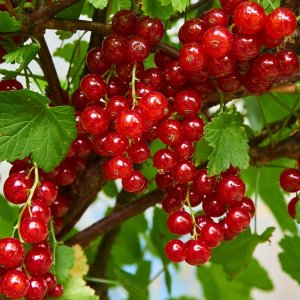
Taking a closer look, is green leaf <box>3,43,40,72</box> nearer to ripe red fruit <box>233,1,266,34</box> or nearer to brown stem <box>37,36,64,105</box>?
brown stem <box>37,36,64,105</box>

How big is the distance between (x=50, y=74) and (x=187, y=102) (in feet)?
0.50

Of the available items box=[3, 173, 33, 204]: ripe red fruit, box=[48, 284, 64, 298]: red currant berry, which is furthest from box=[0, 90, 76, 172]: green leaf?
box=[48, 284, 64, 298]: red currant berry

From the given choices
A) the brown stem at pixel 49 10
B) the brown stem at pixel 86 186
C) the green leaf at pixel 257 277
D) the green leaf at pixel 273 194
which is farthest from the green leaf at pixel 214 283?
the brown stem at pixel 49 10

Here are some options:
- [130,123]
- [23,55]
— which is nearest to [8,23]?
[23,55]

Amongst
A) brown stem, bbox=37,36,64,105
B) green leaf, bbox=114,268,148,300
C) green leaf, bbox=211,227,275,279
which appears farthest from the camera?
green leaf, bbox=114,268,148,300

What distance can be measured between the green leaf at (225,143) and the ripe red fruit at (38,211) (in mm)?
135

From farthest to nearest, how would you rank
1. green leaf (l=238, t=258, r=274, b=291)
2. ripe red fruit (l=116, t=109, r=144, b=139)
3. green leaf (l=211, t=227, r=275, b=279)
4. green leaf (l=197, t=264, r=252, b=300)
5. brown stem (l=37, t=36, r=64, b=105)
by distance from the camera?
green leaf (l=197, t=264, r=252, b=300) < green leaf (l=238, t=258, r=274, b=291) < green leaf (l=211, t=227, r=275, b=279) < brown stem (l=37, t=36, r=64, b=105) < ripe red fruit (l=116, t=109, r=144, b=139)

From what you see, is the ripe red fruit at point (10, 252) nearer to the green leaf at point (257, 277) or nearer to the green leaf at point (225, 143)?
the green leaf at point (225, 143)

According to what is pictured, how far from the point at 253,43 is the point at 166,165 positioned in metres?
0.12

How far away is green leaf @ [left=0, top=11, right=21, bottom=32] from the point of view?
46cm

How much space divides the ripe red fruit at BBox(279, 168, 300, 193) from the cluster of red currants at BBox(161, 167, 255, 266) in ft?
0.21

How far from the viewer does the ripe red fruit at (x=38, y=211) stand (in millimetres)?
478

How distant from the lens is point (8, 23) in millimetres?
465

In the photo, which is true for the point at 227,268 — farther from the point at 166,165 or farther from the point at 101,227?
the point at 166,165
